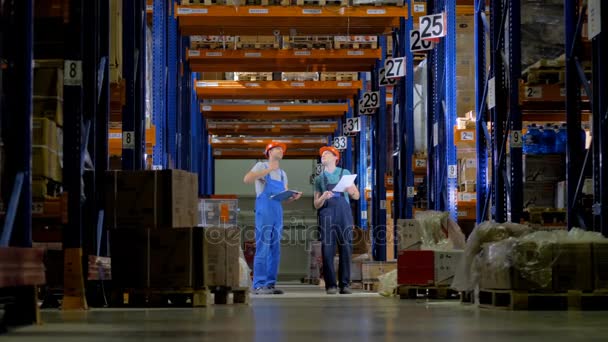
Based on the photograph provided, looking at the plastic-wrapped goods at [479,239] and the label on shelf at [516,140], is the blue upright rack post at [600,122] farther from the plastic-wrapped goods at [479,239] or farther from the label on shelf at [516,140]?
the label on shelf at [516,140]

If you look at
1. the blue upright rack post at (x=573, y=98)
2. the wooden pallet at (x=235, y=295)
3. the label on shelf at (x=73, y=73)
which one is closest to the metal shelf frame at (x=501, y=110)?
the blue upright rack post at (x=573, y=98)

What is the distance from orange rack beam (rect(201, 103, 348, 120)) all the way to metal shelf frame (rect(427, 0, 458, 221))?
10.3m

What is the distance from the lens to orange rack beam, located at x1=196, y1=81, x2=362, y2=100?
2331cm

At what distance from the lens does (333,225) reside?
13.9 m

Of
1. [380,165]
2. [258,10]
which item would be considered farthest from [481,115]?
[380,165]

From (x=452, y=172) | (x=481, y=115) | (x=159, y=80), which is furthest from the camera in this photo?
(x=159, y=80)

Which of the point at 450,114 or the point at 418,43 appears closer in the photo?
the point at 450,114

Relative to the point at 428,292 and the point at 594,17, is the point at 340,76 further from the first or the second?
the point at 594,17

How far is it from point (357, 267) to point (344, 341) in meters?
13.5

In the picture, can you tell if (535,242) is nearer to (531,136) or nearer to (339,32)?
(531,136)

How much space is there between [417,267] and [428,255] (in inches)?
9.5

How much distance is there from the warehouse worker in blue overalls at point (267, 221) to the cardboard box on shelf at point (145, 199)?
4188 mm

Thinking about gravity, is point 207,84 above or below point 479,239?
above

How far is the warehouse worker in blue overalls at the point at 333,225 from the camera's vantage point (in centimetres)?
1389
